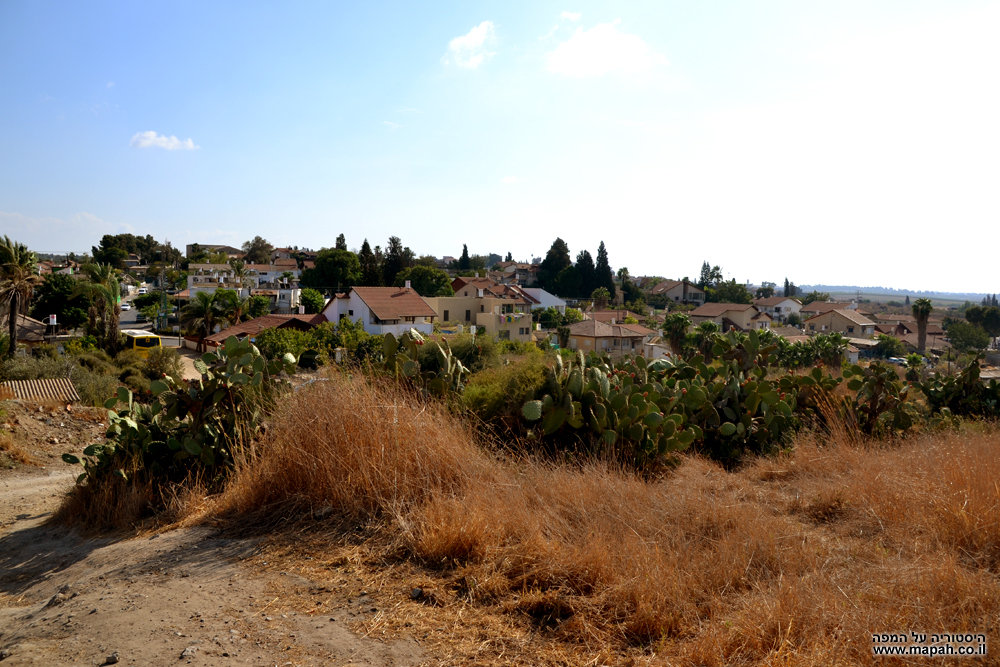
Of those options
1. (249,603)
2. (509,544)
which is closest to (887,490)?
(509,544)

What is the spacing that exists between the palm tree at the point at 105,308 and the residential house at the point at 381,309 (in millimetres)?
12628

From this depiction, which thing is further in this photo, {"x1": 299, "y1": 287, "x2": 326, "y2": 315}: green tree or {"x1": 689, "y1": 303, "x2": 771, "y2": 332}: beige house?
{"x1": 689, "y1": 303, "x2": 771, "y2": 332}: beige house

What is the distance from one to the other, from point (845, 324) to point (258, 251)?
102m

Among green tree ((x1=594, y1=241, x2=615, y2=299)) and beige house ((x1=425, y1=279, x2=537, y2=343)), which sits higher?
green tree ((x1=594, y1=241, x2=615, y2=299))

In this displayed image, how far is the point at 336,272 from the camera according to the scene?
67.1m

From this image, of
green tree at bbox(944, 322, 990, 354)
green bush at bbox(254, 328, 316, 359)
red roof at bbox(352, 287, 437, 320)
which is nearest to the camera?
green bush at bbox(254, 328, 316, 359)

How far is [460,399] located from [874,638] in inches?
153

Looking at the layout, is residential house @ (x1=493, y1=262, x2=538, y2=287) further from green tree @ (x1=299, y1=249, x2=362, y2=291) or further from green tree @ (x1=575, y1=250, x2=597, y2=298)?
green tree @ (x1=299, y1=249, x2=362, y2=291)

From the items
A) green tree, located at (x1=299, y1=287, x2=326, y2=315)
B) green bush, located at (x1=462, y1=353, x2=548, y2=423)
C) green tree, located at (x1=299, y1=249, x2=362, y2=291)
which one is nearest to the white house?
green tree, located at (x1=299, y1=249, x2=362, y2=291)

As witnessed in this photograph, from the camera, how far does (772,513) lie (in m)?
4.00

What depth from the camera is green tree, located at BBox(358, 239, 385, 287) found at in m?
65.4

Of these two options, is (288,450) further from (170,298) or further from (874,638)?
(170,298)

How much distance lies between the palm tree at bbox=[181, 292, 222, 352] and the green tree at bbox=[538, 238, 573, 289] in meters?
52.4

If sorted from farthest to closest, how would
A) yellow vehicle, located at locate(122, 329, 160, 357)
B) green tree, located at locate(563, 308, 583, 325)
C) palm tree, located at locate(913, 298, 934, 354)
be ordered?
green tree, located at locate(563, 308, 583, 325)
palm tree, located at locate(913, 298, 934, 354)
yellow vehicle, located at locate(122, 329, 160, 357)
